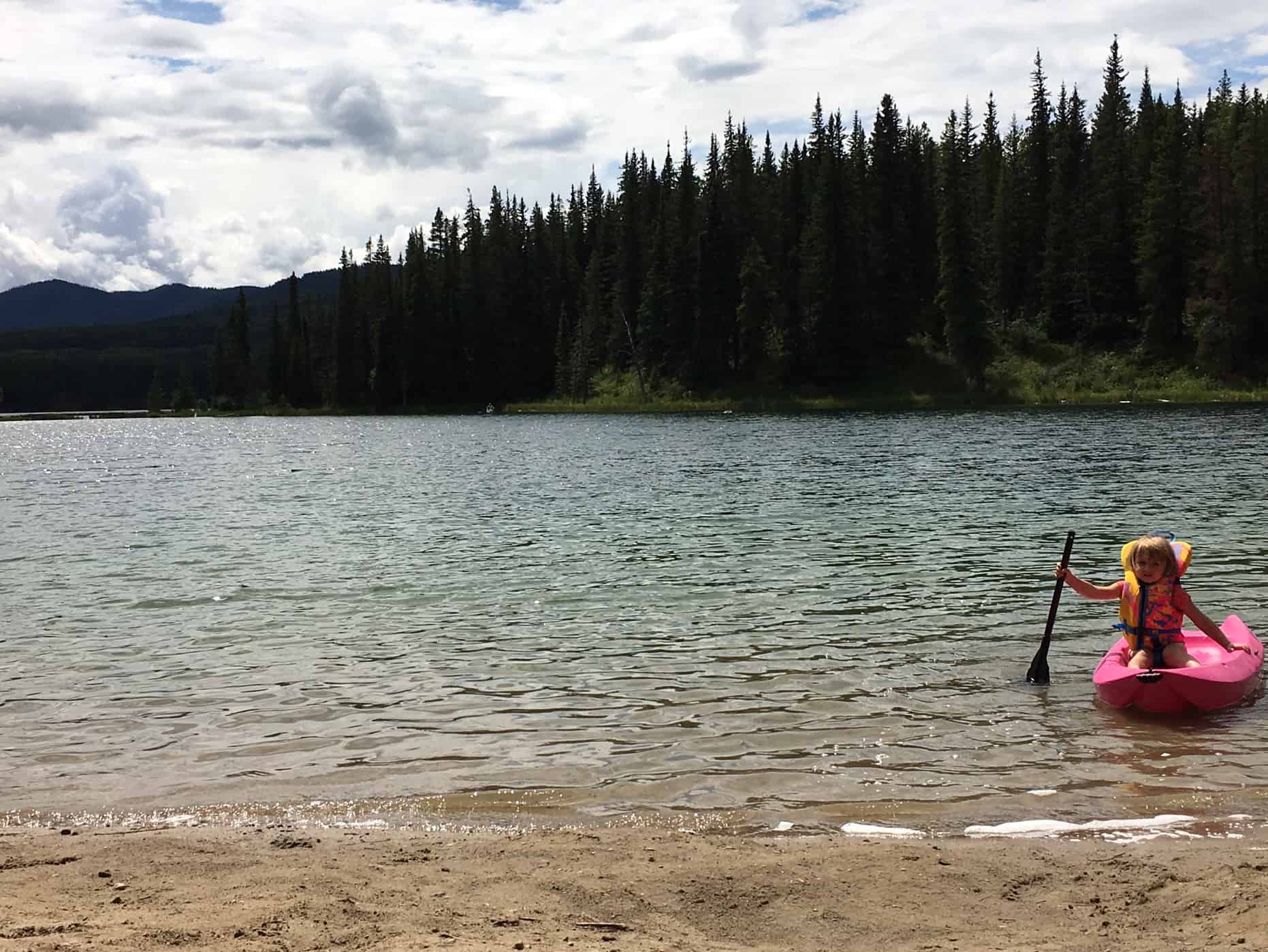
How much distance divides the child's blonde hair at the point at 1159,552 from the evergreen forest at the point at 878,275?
81955mm

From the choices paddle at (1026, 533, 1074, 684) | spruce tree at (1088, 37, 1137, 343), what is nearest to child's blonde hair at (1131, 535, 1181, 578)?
paddle at (1026, 533, 1074, 684)

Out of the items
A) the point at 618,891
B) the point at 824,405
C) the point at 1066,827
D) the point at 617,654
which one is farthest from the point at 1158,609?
the point at 824,405

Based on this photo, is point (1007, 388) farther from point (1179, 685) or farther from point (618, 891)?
point (618, 891)

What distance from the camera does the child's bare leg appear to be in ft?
34.7

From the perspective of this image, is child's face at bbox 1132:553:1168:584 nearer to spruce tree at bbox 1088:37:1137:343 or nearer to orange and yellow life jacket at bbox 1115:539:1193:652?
orange and yellow life jacket at bbox 1115:539:1193:652

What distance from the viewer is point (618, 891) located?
6.21 m

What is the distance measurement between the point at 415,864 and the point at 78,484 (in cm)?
4152

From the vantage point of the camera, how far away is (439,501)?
33.2m

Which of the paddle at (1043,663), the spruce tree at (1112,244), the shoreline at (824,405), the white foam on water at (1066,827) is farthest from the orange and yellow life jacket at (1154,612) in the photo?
the spruce tree at (1112,244)

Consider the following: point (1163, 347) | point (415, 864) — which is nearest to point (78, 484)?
point (415, 864)

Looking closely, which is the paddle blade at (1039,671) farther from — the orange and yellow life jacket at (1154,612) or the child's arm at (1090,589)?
the orange and yellow life jacket at (1154,612)

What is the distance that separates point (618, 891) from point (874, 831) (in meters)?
2.07

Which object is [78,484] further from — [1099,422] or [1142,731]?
[1099,422]

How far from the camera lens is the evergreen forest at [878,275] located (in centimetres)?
8894
